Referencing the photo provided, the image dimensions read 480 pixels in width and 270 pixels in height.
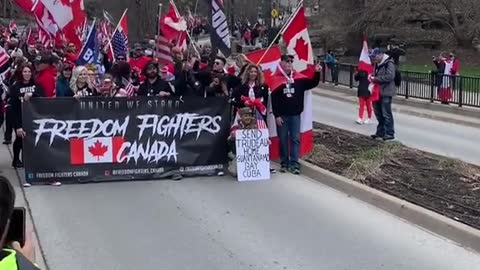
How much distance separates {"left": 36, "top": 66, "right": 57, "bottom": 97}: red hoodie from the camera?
11606 millimetres

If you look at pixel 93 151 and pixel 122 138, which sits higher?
pixel 122 138

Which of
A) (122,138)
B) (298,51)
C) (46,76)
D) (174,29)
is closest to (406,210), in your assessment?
(298,51)

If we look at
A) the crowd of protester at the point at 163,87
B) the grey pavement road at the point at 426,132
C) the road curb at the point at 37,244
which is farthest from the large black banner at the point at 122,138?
the grey pavement road at the point at 426,132

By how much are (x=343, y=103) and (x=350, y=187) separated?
15.8 meters

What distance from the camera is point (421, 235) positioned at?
24.3 feet

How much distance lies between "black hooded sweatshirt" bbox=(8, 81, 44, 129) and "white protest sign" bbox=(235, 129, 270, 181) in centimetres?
312

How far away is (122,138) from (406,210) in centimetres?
438

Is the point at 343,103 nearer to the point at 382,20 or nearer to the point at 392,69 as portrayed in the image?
the point at 392,69

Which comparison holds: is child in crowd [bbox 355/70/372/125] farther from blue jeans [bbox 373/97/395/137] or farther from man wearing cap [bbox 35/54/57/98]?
man wearing cap [bbox 35/54/57/98]

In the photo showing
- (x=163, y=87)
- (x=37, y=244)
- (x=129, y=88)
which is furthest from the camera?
(x=129, y=88)

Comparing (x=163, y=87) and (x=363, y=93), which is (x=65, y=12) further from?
(x=363, y=93)

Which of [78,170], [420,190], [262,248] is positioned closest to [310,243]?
[262,248]

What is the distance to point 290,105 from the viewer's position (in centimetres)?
1088

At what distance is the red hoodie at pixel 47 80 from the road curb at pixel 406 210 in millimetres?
4395
